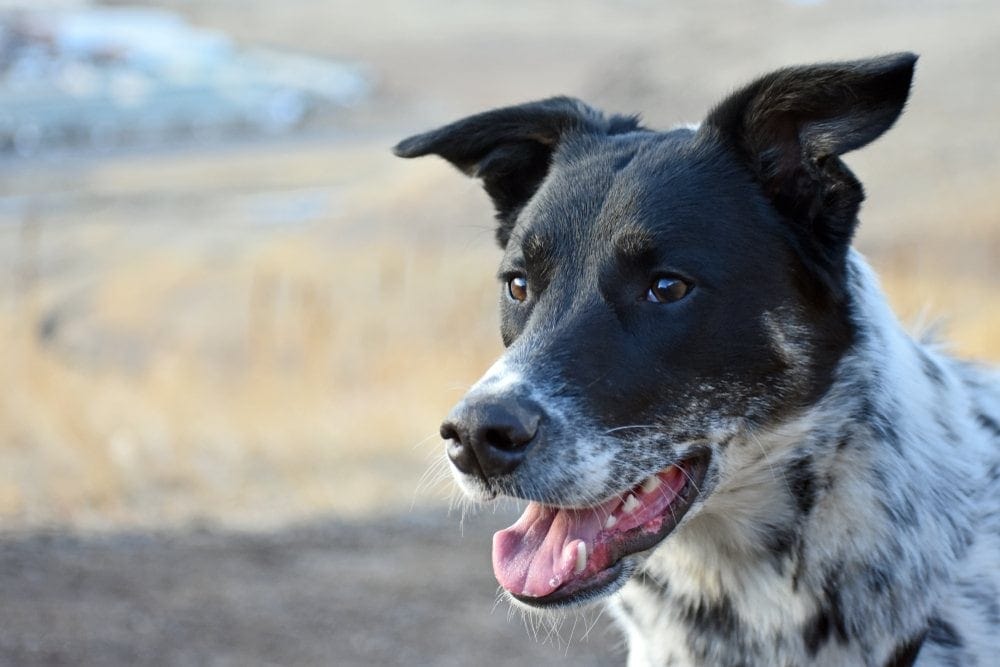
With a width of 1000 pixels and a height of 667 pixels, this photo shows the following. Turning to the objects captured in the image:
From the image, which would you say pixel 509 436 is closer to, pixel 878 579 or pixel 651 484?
pixel 651 484

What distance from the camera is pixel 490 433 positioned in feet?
9.20

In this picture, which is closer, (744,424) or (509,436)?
(509,436)

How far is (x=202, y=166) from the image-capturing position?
31047mm

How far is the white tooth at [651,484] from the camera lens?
10.1 feet

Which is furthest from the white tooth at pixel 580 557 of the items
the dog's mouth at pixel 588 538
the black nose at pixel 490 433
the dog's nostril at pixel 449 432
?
the dog's nostril at pixel 449 432

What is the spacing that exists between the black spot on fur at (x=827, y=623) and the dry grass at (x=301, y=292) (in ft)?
4.55

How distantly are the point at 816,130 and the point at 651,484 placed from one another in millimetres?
1003

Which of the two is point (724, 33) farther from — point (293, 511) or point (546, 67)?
point (293, 511)

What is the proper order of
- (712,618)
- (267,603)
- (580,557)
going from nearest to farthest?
(580,557), (712,618), (267,603)

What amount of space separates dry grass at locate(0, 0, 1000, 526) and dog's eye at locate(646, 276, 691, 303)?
3.31 feet

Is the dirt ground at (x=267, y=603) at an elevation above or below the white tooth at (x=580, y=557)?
below

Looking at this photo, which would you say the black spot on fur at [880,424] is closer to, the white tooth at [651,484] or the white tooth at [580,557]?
the white tooth at [651,484]

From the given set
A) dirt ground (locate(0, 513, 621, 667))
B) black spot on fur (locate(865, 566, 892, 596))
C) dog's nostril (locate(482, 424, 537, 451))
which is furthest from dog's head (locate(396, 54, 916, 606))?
dirt ground (locate(0, 513, 621, 667))

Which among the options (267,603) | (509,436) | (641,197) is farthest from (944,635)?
(267,603)
